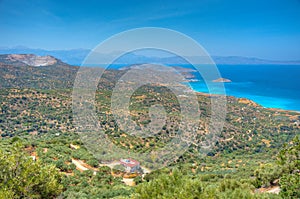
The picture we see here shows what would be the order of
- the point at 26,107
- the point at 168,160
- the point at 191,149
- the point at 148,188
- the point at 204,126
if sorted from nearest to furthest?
1. the point at 148,188
2. the point at 168,160
3. the point at 191,149
4. the point at 204,126
5. the point at 26,107

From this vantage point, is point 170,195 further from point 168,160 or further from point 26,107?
point 26,107

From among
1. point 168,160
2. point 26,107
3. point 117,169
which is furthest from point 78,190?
point 26,107

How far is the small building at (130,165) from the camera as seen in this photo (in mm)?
14000

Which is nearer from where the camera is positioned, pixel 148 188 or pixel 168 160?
pixel 148 188

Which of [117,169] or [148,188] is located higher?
[148,188]

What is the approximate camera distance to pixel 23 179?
6.54 meters

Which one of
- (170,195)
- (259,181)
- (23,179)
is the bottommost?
(259,181)

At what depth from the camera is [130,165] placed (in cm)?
1420

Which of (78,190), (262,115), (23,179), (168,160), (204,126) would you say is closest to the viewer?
(23,179)

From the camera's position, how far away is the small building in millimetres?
14000

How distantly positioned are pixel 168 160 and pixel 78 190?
5173 millimetres

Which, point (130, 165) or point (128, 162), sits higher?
point (128, 162)

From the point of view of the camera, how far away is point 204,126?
86.2 feet

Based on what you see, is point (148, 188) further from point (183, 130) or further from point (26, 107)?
point (26, 107)
